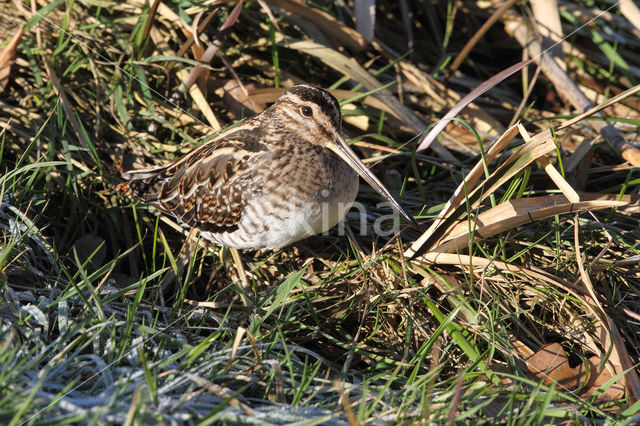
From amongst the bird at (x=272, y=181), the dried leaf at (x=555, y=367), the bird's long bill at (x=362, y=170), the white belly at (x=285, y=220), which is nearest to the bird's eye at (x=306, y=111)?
the bird at (x=272, y=181)

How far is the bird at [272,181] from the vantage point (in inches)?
137

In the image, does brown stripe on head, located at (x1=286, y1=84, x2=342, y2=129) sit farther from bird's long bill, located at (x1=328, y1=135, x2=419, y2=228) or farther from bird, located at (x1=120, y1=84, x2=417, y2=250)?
bird's long bill, located at (x1=328, y1=135, x2=419, y2=228)

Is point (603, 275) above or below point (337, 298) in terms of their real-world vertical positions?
above

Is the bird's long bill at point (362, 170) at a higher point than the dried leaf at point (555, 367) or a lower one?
higher

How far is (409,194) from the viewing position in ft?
14.2

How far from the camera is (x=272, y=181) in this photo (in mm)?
3529

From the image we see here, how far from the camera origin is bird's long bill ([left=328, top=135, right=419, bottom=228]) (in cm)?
360

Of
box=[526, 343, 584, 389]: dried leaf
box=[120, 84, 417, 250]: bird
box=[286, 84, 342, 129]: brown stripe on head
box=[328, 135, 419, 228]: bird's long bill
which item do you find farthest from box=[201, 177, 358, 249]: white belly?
box=[526, 343, 584, 389]: dried leaf

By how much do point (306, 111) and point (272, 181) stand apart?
492mm

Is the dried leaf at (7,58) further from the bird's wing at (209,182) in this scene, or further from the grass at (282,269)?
the bird's wing at (209,182)

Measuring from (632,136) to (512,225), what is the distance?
1.93 metres

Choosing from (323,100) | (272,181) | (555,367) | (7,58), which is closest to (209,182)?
(272,181)

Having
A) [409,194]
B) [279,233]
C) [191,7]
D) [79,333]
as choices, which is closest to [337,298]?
[279,233]

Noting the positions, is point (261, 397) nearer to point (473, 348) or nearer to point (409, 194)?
point (473, 348)
